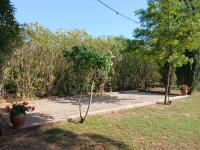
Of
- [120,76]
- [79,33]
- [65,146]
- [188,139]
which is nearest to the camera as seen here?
[65,146]

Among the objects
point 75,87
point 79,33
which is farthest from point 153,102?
point 79,33

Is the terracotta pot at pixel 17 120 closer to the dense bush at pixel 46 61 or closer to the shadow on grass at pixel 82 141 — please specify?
the shadow on grass at pixel 82 141

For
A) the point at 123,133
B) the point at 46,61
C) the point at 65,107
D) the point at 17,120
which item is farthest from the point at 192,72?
the point at 17,120

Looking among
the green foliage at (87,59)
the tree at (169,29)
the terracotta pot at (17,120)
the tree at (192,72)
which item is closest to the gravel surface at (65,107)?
the terracotta pot at (17,120)

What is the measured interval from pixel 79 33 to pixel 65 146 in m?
8.00

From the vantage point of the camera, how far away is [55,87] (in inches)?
505

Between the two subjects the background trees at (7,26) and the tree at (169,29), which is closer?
the background trees at (7,26)

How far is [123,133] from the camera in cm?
745

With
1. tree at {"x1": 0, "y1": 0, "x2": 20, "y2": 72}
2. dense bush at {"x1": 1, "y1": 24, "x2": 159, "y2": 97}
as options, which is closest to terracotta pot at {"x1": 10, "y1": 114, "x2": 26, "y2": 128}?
tree at {"x1": 0, "y1": 0, "x2": 20, "y2": 72}

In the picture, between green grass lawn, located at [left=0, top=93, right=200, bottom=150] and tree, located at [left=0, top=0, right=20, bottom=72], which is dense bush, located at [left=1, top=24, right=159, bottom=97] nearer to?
tree, located at [left=0, top=0, right=20, bottom=72]

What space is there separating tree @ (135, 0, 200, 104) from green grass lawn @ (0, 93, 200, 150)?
289cm

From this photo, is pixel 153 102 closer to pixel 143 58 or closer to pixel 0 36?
pixel 143 58

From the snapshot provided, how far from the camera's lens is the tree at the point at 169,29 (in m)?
10.9

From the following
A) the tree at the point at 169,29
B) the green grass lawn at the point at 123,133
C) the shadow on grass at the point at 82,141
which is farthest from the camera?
the tree at the point at 169,29
